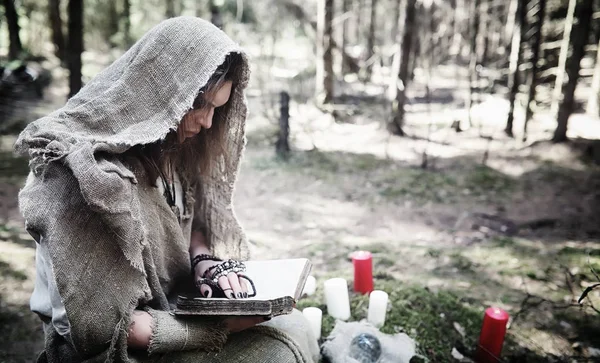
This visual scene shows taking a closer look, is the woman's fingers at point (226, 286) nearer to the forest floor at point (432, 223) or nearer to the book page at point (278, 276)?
the book page at point (278, 276)

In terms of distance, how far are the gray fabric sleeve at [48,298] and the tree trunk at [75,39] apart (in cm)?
538

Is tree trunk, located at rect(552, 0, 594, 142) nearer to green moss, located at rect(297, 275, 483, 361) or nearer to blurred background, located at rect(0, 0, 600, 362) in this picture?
blurred background, located at rect(0, 0, 600, 362)

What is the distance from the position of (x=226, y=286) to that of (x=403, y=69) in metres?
8.31

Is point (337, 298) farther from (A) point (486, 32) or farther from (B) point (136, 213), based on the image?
(A) point (486, 32)

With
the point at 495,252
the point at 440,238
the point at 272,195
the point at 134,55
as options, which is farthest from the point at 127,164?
the point at 272,195

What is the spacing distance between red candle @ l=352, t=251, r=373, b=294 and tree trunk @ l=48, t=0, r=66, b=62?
15501 mm

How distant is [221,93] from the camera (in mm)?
1895

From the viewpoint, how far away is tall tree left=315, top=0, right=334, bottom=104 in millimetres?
10125

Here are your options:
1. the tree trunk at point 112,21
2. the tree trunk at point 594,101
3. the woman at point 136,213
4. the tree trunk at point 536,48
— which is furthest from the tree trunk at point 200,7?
the woman at point 136,213

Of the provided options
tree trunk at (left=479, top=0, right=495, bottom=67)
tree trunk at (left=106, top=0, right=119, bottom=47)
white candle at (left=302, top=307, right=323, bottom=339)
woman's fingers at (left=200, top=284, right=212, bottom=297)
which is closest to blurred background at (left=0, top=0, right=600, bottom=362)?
white candle at (left=302, top=307, right=323, bottom=339)

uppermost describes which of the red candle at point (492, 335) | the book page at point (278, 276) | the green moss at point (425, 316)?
the book page at point (278, 276)

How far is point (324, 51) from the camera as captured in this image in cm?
1062

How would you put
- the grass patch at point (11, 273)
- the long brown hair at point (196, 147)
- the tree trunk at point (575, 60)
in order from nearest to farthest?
the long brown hair at point (196, 147) < the grass patch at point (11, 273) < the tree trunk at point (575, 60)

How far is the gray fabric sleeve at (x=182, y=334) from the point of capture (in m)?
1.57
